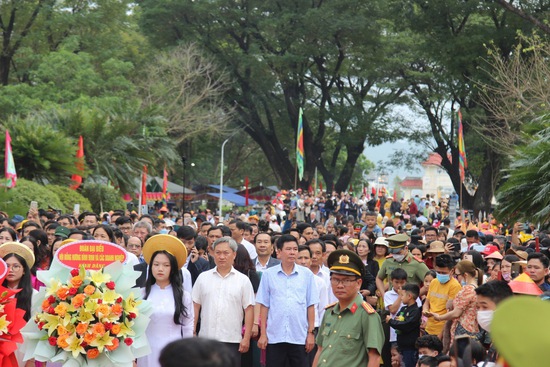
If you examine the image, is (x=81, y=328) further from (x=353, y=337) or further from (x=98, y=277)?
(x=353, y=337)

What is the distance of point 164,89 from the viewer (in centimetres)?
4769

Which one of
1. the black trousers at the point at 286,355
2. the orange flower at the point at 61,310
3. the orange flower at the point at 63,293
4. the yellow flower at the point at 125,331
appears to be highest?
the orange flower at the point at 63,293

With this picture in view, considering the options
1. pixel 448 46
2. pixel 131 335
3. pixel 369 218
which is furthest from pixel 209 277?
pixel 448 46

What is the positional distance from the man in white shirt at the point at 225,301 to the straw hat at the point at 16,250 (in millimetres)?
1668

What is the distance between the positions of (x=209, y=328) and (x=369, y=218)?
933 centimetres

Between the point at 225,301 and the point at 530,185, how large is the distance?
186 inches

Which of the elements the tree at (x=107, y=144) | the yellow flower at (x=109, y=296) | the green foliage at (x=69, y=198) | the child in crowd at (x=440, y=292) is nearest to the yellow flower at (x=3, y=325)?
the yellow flower at (x=109, y=296)

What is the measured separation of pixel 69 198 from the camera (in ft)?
86.4

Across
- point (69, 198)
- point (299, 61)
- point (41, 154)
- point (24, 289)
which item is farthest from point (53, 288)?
point (299, 61)

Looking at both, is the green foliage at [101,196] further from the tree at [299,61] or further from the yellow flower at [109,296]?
the tree at [299,61]

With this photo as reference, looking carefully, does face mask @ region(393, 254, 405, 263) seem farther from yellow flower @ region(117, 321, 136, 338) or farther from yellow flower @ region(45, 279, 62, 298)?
yellow flower @ region(45, 279, 62, 298)

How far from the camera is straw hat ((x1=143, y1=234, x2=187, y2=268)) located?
9.12m

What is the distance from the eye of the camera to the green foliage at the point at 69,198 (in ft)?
85.2

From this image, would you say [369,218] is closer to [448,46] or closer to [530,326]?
[530,326]
